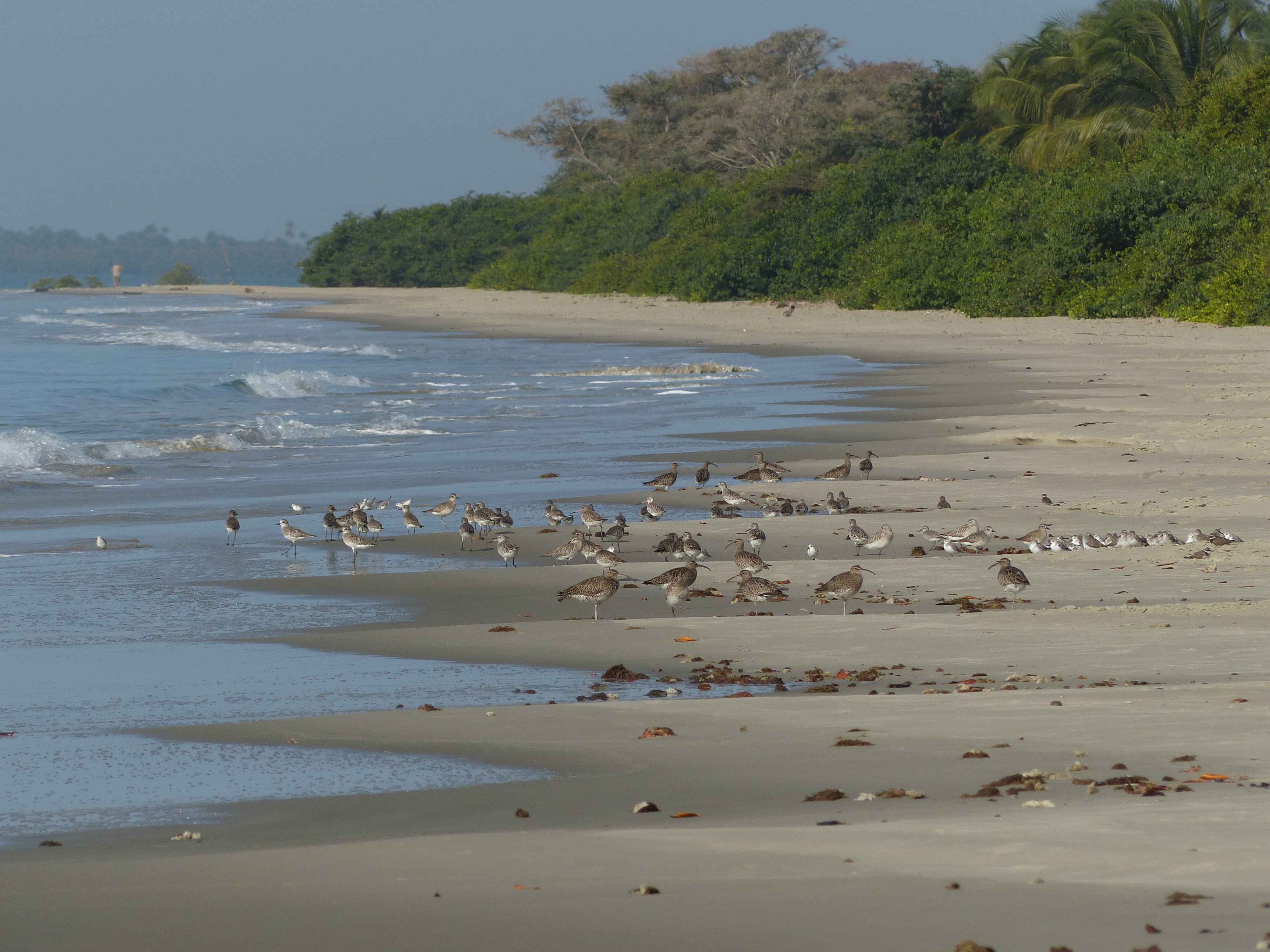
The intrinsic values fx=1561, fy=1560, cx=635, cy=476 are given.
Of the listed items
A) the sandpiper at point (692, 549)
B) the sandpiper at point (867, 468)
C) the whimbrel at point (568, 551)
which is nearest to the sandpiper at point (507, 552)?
the whimbrel at point (568, 551)

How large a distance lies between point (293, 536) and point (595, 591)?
13.1ft

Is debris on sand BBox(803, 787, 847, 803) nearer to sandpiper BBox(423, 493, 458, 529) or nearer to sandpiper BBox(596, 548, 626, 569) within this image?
sandpiper BBox(596, 548, 626, 569)

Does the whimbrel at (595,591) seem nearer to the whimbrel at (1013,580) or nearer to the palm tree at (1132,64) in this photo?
the whimbrel at (1013,580)

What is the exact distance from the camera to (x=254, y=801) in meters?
5.64

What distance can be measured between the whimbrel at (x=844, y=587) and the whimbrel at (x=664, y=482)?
5.60 m

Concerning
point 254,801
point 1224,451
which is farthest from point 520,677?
point 1224,451

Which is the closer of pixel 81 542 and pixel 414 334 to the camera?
pixel 81 542

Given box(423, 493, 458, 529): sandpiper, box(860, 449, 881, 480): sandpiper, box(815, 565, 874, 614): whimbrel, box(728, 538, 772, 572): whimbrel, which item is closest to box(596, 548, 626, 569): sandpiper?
box(728, 538, 772, 572): whimbrel

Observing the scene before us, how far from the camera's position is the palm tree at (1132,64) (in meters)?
39.2

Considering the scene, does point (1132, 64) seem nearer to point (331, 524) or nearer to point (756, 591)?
point (331, 524)

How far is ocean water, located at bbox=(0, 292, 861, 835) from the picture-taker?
6289 millimetres

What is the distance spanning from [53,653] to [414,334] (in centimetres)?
3966

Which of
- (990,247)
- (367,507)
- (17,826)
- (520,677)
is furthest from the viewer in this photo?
(990,247)

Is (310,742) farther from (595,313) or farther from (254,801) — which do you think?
(595,313)
